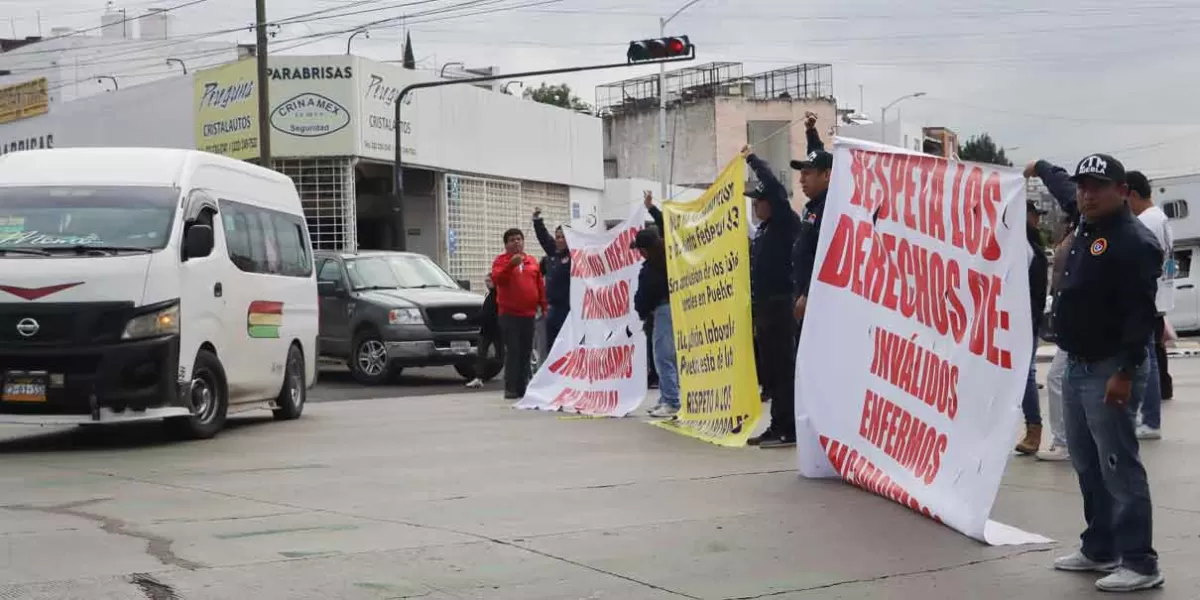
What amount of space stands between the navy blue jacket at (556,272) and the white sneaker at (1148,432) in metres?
7.20

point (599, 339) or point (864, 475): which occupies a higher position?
point (599, 339)

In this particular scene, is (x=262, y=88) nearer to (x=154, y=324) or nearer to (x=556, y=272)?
(x=556, y=272)

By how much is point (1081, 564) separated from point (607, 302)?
876 cm

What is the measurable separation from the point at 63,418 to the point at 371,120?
2165 cm

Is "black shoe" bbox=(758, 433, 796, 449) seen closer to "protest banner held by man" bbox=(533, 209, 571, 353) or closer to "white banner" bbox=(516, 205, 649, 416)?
"white banner" bbox=(516, 205, 649, 416)

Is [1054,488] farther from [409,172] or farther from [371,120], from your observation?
[409,172]

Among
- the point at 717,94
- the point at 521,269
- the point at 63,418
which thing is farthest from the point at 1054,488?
the point at 717,94

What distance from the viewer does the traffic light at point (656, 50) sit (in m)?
25.5

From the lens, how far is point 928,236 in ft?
24.5

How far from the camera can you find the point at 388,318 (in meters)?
19.6

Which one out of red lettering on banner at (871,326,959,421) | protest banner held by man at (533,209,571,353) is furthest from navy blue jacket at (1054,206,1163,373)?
protest banner held by man at (533,209,571,353)

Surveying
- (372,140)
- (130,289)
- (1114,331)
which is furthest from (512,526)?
(372,140)

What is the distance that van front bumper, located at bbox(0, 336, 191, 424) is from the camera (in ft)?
35.0

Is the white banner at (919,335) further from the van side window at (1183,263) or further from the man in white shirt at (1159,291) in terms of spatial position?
the van side window at (1183,263)
